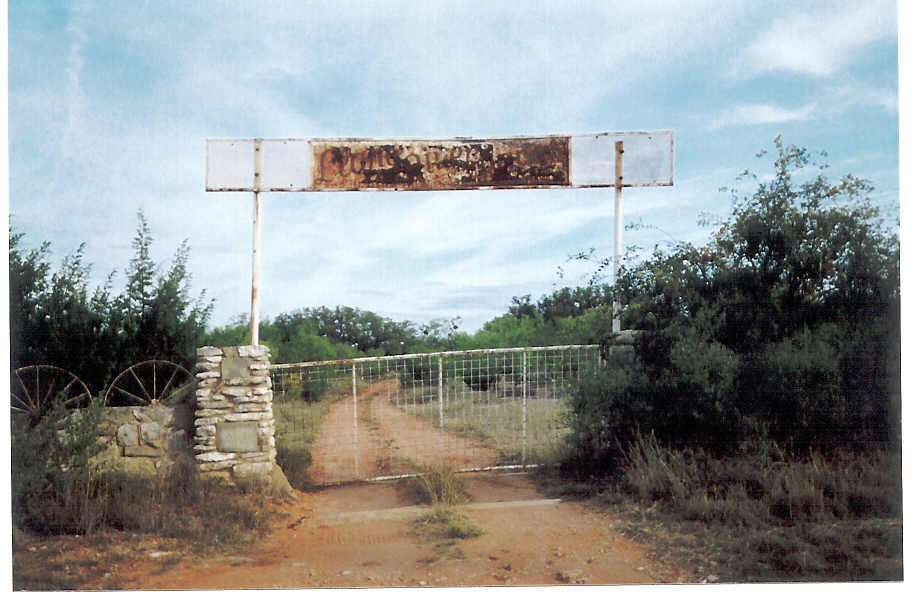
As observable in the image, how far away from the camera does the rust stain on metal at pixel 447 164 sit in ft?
15.5

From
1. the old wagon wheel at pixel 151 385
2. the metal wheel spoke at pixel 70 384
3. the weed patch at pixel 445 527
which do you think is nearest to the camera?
the weed patch at pixel 445 527

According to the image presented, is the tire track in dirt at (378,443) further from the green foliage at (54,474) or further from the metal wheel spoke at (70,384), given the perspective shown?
the metal wheel spoke at (70,384)

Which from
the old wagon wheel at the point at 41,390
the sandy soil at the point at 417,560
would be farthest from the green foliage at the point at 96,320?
the sandy soil at the point at 417,560

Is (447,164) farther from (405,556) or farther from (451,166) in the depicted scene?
(405,556)

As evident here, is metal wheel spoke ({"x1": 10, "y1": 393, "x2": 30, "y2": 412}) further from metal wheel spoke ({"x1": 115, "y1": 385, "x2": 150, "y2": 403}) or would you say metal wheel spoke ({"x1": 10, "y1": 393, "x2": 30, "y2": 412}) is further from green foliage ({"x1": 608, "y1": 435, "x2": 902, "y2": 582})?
green foliage ({"x1": 608, "y1": 435, "x2": 902, "y2": 582})

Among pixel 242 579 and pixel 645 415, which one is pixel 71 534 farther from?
pixel 645 415

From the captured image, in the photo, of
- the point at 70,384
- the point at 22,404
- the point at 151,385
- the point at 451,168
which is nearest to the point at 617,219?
the point at 451,168

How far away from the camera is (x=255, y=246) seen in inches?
185

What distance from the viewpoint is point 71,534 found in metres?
3.97

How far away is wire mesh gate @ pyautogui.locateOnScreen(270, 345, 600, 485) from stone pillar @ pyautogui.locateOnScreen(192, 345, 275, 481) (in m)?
0.36

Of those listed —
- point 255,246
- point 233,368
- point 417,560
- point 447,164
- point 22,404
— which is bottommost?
point 417,560

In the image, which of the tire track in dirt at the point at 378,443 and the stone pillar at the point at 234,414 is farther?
the tire track in dirt at the point at 378,443

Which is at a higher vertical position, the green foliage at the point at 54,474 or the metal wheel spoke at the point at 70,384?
the metal wheel spoke at the point at 70,384

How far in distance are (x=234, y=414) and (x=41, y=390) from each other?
4.45ft
